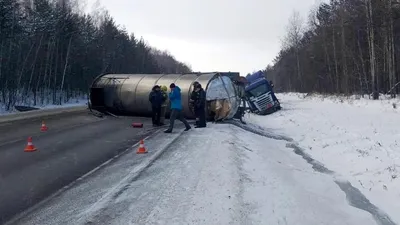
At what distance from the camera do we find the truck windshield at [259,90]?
2866cm

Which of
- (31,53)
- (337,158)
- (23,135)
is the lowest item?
(337,158)

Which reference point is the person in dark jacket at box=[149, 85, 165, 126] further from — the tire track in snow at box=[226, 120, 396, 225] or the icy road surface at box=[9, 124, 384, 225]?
the tire track in snow at box=[226, 120, 396, 225]

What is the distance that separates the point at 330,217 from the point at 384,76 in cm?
3716

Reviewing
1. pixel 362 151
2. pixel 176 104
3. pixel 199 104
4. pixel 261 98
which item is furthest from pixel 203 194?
pixel 261 98

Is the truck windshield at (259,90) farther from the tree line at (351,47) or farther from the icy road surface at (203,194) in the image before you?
the icy road surface at (203,194)

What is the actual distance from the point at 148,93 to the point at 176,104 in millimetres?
6426

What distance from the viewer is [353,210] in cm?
593

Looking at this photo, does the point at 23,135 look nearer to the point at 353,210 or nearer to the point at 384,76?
the point at 353,210

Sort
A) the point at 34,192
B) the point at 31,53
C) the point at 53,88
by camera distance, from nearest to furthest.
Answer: the point at 34,192 → the point at 31,53 → the point at 53,88

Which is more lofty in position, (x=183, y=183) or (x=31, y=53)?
(x=31, y=53)

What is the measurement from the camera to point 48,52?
47.2m

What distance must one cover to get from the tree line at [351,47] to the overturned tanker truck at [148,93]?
1317 cm

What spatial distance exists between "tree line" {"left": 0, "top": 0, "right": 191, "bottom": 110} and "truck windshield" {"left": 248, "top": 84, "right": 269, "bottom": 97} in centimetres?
2087

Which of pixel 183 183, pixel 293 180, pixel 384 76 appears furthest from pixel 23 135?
pixel 384 76
